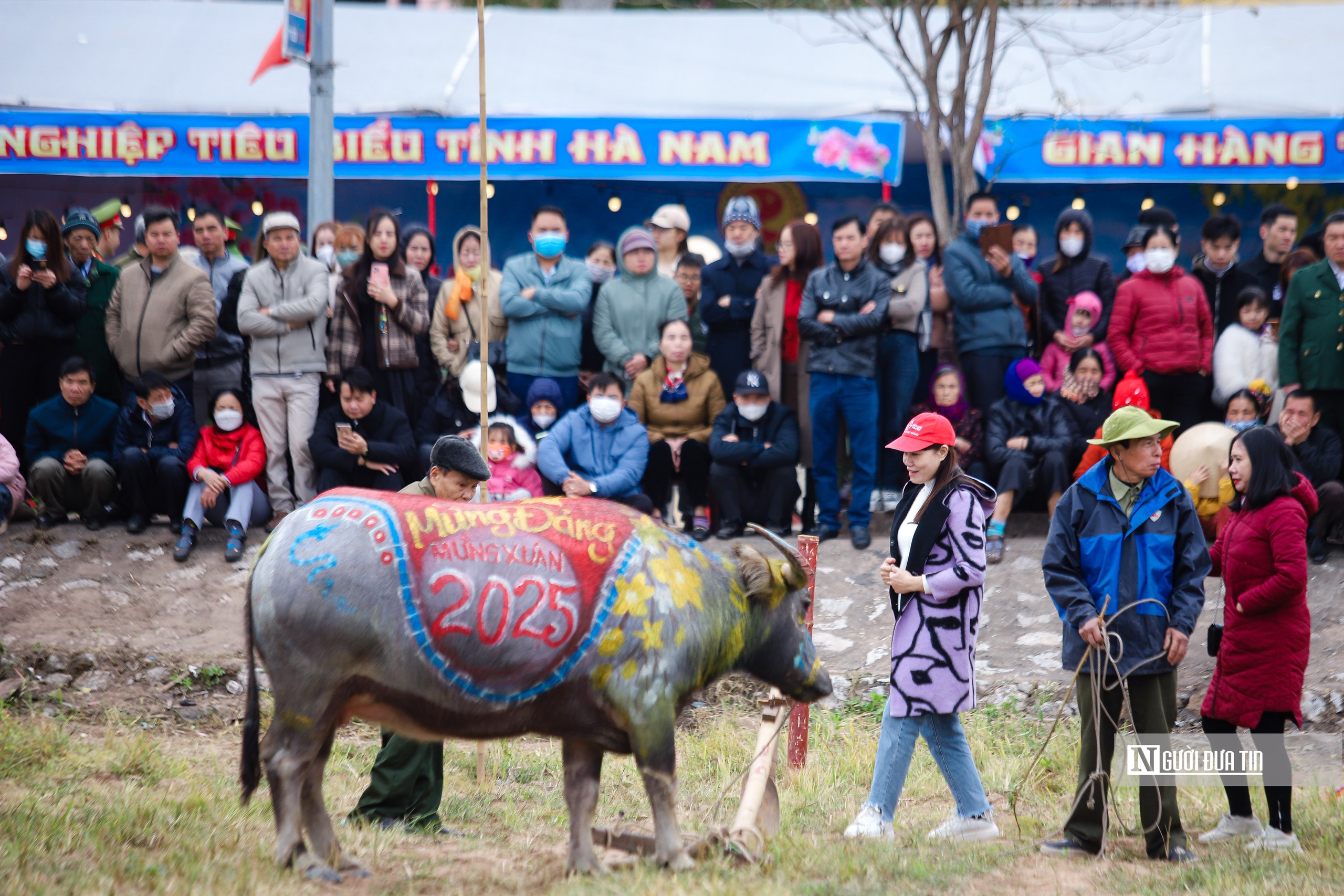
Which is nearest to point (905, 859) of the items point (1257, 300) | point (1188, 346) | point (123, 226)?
point (1188, 346)

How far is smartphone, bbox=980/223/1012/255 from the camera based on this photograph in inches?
365

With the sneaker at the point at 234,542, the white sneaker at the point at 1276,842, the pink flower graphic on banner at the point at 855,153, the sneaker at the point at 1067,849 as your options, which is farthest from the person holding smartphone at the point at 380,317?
the white sneaker at the point at 1276,842

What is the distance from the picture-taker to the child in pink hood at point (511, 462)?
348 inches

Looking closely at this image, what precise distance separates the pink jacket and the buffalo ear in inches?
251

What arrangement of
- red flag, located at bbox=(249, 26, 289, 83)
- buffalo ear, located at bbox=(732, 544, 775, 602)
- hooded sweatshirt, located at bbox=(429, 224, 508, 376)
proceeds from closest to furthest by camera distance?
buffalo ear, located at bbox=(732, 544, 775, 602)
hooded sweatshirt, located at bbox=(429, 224, 508, 376)
red flag, located at bbox=(249, 26, 289, 83)

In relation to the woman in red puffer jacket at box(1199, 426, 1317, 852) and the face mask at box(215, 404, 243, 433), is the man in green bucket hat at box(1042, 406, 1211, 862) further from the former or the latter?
the face mask at box(215, 404, 243, 433)

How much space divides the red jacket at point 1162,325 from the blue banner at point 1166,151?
2.41 meters

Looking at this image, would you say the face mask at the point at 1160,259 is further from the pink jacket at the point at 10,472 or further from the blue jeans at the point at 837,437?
the pink jacket at the point at 10,472

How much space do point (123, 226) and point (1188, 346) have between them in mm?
10478

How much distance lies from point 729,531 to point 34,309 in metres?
5.46

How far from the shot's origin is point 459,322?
31.7 ft

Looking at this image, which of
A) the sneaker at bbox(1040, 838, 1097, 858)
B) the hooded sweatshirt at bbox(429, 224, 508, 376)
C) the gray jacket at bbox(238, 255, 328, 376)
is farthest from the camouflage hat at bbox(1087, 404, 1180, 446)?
the gray jacket at bbox(238, 255, 328, 376)

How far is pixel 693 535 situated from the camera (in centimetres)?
948

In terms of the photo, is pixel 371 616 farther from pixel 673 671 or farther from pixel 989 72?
pixel 989 72
